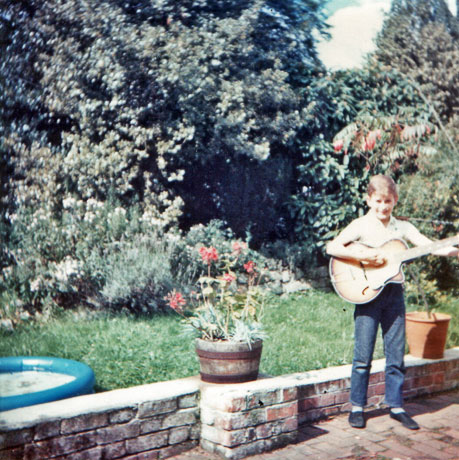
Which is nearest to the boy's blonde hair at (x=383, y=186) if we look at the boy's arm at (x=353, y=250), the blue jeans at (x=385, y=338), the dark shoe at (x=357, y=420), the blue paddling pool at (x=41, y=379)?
the boy's arm at (x=353, y=250)

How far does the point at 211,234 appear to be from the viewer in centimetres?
735

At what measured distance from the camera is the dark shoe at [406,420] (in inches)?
146

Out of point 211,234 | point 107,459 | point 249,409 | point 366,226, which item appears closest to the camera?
point 107,459

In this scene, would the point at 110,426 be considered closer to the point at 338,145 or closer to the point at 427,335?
the point at 427,335

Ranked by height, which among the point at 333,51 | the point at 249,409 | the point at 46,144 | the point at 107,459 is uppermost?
the point at 333,51

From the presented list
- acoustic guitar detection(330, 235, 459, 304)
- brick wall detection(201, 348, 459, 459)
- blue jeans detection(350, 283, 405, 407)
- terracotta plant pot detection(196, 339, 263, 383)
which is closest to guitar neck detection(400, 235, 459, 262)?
acoustic guitar detection(330, 235, 459, 304)

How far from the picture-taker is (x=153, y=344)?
4930 millimetres

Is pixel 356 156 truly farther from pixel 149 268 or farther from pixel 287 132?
pixel 149 268

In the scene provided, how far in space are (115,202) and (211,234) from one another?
4.46 ft

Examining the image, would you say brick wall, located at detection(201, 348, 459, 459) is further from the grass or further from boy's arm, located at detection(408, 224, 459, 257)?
boy's arm, located at detection(408, 224, 459, 257)

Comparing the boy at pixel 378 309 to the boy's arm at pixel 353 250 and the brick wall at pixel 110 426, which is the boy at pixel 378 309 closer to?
the boy's arm at pixel 353 250

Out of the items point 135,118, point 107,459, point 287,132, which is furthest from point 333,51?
point 107,459

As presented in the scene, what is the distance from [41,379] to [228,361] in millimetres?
1241

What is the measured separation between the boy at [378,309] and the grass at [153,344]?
776 millimetres
